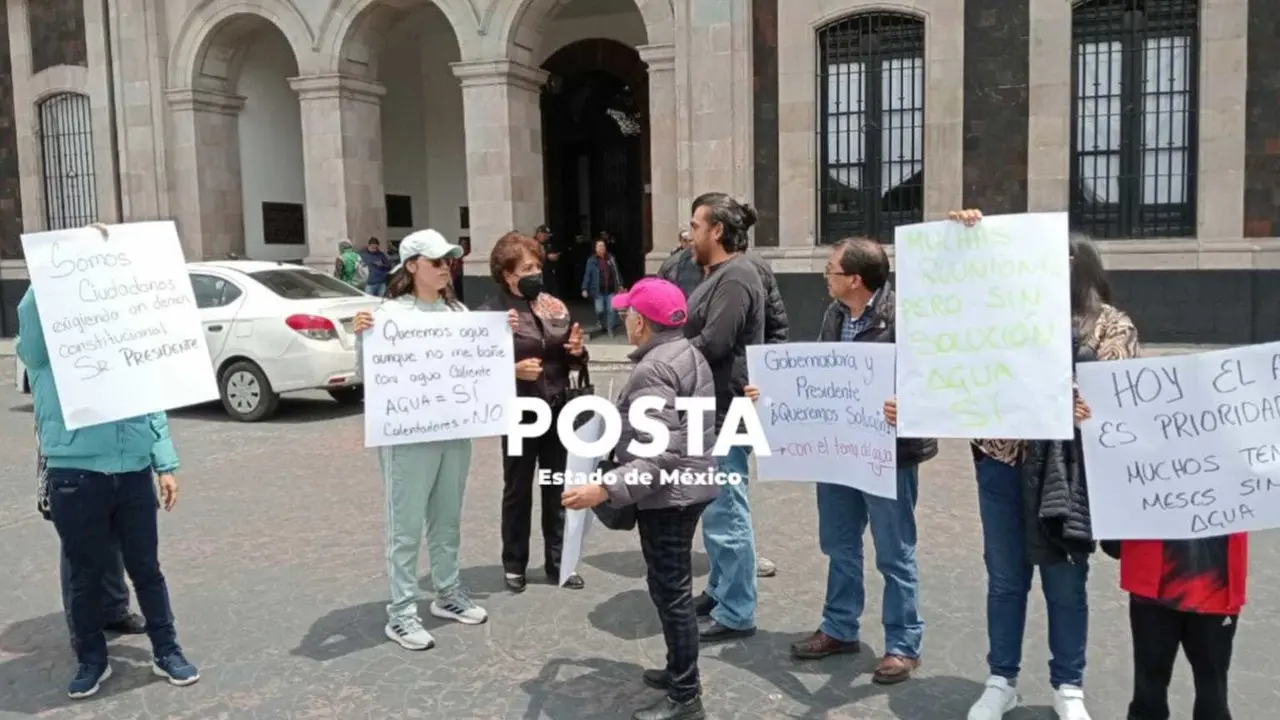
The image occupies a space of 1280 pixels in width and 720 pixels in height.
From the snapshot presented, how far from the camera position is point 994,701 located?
A: 12.2 feet

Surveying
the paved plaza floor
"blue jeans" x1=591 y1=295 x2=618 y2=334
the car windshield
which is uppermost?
the car windshield

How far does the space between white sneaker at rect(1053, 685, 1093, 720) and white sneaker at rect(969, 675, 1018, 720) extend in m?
0.18

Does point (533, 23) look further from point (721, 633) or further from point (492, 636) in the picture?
point (721, 633)

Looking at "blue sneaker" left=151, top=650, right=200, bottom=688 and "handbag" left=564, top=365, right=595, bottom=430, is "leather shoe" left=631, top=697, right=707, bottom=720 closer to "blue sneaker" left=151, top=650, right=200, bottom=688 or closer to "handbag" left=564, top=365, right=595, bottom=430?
"handbag" left=564, top=365, right=595, bottom=430

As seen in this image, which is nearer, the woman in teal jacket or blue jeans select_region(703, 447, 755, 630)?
the woman in teal jacket

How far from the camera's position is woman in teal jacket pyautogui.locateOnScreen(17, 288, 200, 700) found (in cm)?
402

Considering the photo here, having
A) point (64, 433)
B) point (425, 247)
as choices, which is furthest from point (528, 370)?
point (64, 433)

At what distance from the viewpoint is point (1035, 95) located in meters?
13.7

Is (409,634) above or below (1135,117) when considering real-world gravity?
below

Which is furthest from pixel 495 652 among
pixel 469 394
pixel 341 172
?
pixel 341 172

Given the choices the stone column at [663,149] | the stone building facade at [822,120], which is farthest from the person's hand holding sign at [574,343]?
the stone column at [663,149]

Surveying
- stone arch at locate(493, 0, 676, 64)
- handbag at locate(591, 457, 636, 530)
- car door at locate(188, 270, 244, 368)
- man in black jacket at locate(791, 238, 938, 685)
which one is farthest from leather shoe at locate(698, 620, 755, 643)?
stone arch at locate(493, 0, 676, 64)

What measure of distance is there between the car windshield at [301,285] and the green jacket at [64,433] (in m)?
6.79

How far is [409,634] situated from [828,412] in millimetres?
2141
